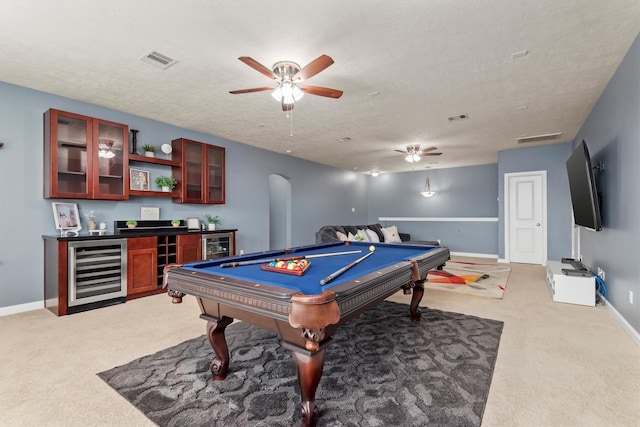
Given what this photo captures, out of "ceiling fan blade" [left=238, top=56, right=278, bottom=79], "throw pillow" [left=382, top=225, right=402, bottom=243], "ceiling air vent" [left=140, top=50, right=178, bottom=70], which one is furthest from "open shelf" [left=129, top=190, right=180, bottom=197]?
"throw pillow" [left=382, top=225, right=402, bottom=243]

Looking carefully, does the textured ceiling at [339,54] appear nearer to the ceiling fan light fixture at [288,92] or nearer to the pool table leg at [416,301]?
the ceiling fan light fixture at [288,92]

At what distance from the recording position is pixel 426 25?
2.31m

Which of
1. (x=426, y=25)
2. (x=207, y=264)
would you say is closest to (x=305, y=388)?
(x=207, y=264)

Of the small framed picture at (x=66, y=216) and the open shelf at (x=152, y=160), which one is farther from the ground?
the open shelf at (x=152, y=160)

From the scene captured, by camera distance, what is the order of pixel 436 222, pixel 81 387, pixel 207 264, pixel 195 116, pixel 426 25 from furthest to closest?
pixel 436 222, pixel 195 116, pixel 426 25, pixel 207 264, pixel 81 387

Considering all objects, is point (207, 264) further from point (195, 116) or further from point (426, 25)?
point (195, 116)

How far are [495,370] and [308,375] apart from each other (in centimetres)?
146

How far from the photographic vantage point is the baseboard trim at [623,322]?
2.52 meters

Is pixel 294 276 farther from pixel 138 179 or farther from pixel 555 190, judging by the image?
pixel 555 190

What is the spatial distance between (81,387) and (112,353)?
1.66ft

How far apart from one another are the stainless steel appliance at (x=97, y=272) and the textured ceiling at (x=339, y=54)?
1.86m

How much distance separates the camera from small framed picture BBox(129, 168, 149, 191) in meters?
4.28

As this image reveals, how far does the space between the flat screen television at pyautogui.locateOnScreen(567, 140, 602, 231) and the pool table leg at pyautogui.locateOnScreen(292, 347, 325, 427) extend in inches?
135

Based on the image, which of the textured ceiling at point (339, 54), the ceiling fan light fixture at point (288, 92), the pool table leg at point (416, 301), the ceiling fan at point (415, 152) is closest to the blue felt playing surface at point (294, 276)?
the pool table leg at point (416, 301)
